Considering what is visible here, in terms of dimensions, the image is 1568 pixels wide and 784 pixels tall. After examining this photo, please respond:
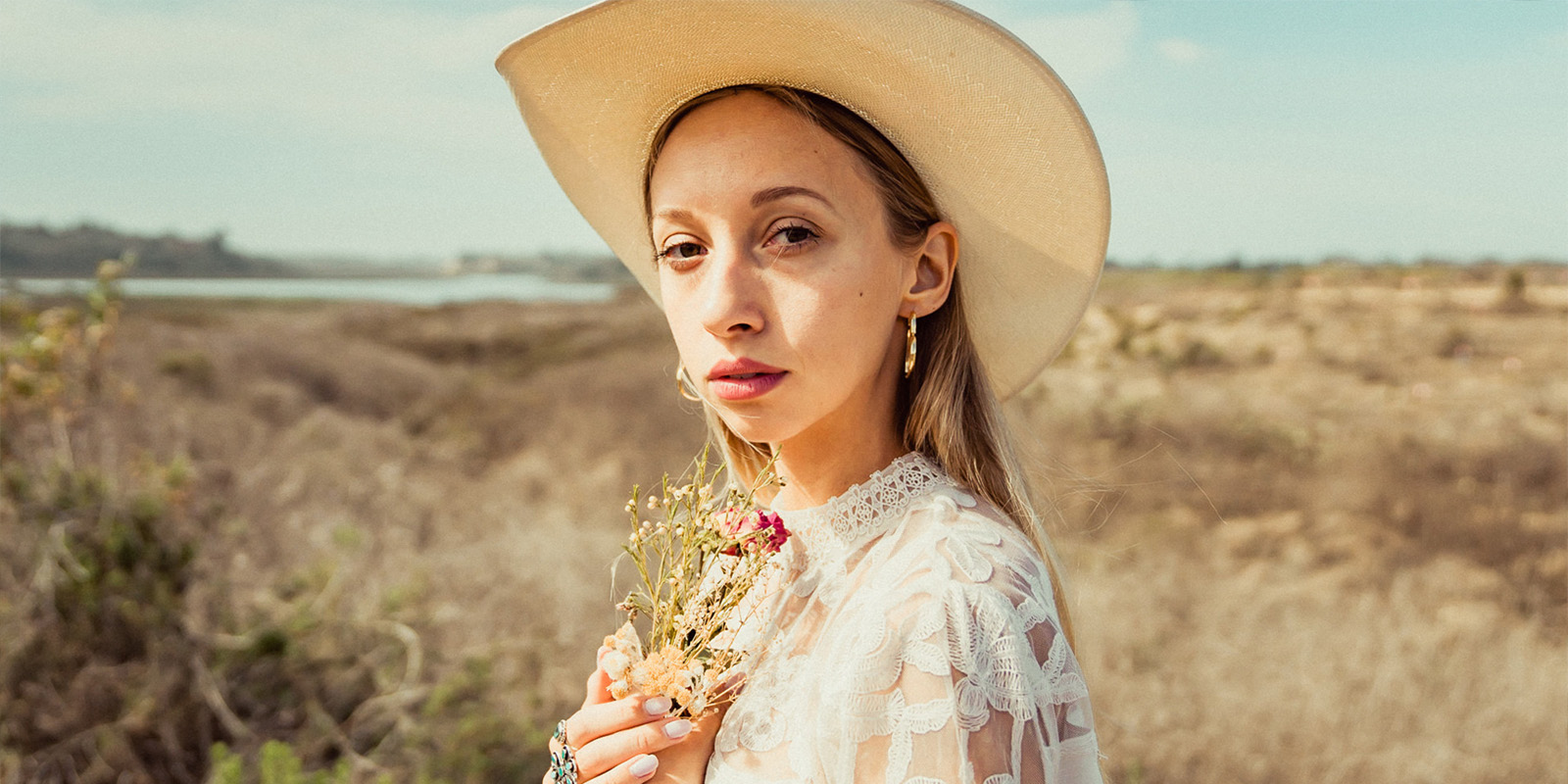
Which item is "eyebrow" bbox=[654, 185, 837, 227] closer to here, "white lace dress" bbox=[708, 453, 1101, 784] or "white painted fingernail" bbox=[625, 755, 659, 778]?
"white lace dress" bbox=[708, 453, 1101, 784]

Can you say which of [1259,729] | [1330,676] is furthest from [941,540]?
[1330,676]

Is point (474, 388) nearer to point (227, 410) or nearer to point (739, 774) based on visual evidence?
point (227, 410)

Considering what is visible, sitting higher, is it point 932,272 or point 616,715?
point 932,272

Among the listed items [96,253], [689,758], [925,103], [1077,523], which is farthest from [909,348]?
[96,253]

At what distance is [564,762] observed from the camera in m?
1.50

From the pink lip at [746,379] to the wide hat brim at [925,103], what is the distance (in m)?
0.44

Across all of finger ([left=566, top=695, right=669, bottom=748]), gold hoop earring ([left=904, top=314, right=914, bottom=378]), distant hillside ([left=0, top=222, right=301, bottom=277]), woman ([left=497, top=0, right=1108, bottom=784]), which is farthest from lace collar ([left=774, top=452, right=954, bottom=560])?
distant hillside ([left=0, top=222, right=301, bottom=277])

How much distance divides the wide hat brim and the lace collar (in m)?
0.38

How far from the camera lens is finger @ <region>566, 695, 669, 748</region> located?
1393mm

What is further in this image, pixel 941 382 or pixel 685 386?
pixel 685 386

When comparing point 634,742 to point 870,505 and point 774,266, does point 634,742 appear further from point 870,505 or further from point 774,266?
point 774,266

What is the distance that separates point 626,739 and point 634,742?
0.04 feet

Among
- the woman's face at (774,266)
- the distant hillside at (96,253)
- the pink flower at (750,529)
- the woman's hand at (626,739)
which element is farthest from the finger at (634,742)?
the distant hillside at (96,253)

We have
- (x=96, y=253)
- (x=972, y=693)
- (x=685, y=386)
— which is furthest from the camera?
(x=96, y=253)
